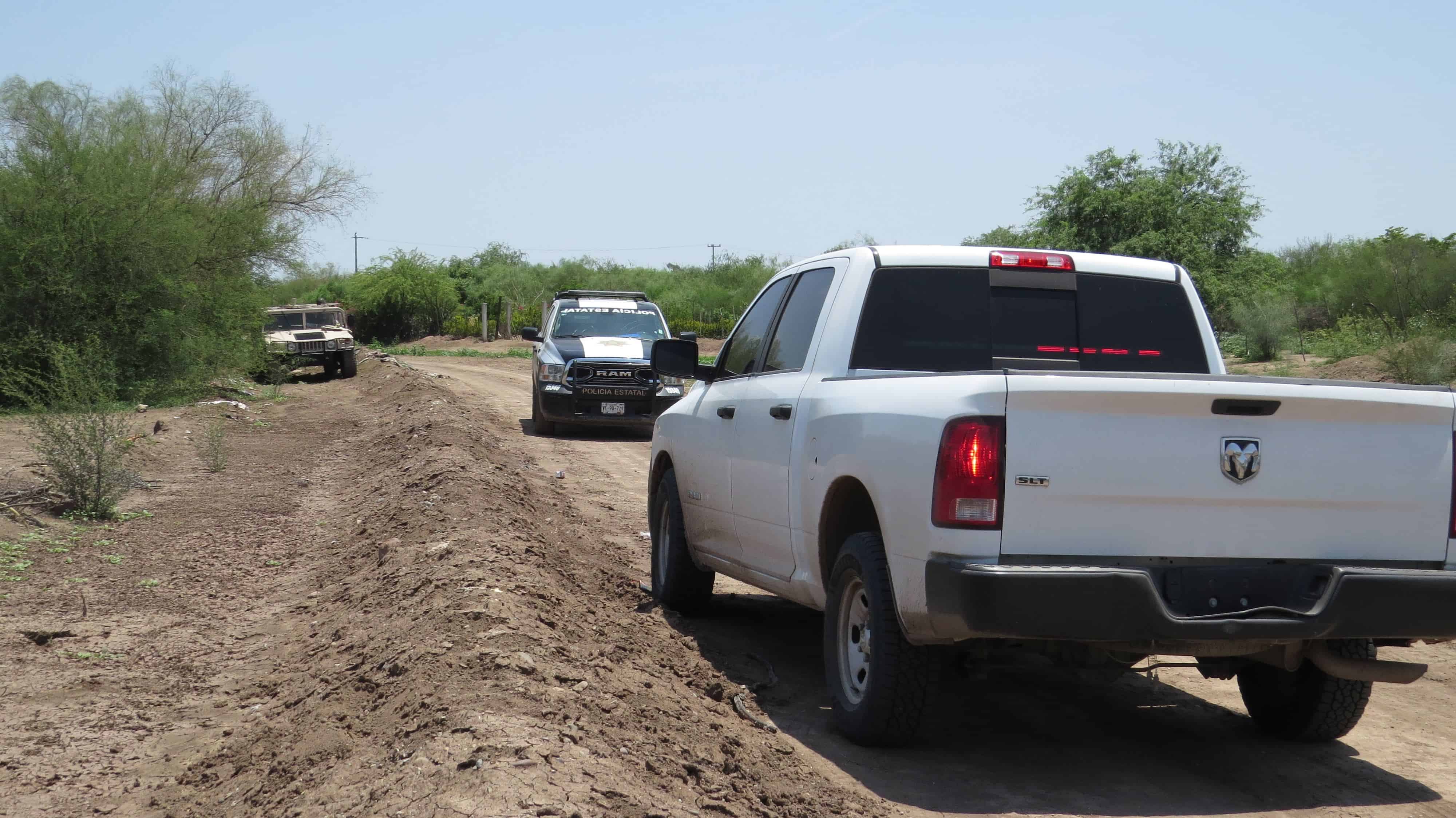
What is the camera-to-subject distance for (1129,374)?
4.19 metres

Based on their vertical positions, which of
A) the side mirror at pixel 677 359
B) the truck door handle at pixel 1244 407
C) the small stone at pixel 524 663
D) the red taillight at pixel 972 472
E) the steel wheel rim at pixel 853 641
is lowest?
the small stone at pixel 524 663

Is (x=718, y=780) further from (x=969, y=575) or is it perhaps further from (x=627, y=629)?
(x=627, y=629)

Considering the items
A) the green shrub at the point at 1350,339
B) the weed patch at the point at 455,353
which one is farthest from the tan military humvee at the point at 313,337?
the green shrub at the point at 1350,339

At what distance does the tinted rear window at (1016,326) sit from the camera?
5.38 m

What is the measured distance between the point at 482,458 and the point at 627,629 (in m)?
6.82

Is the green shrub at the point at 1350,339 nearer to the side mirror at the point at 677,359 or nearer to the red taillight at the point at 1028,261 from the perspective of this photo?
the side mirror at the point at 677,359

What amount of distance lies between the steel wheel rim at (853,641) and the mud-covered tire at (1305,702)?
1.50 m

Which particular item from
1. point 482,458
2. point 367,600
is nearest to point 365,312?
point 482,458

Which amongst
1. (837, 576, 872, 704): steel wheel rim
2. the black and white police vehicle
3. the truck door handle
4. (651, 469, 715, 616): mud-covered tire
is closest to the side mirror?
(651, 469, 715, 616): mud-covered tire

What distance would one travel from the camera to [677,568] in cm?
712

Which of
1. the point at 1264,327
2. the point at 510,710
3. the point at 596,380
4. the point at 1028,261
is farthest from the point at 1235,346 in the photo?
the point at 510,710

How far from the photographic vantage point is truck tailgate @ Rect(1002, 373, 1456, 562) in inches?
160

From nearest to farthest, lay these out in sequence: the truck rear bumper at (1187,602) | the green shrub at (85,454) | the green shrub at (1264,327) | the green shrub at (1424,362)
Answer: the truck rear bumper at (1187,602) < the green shrub at (85,454) < the green shrub at (1424,362) < the green shrub at (1264,327)

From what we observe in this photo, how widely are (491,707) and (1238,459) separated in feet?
8.90
